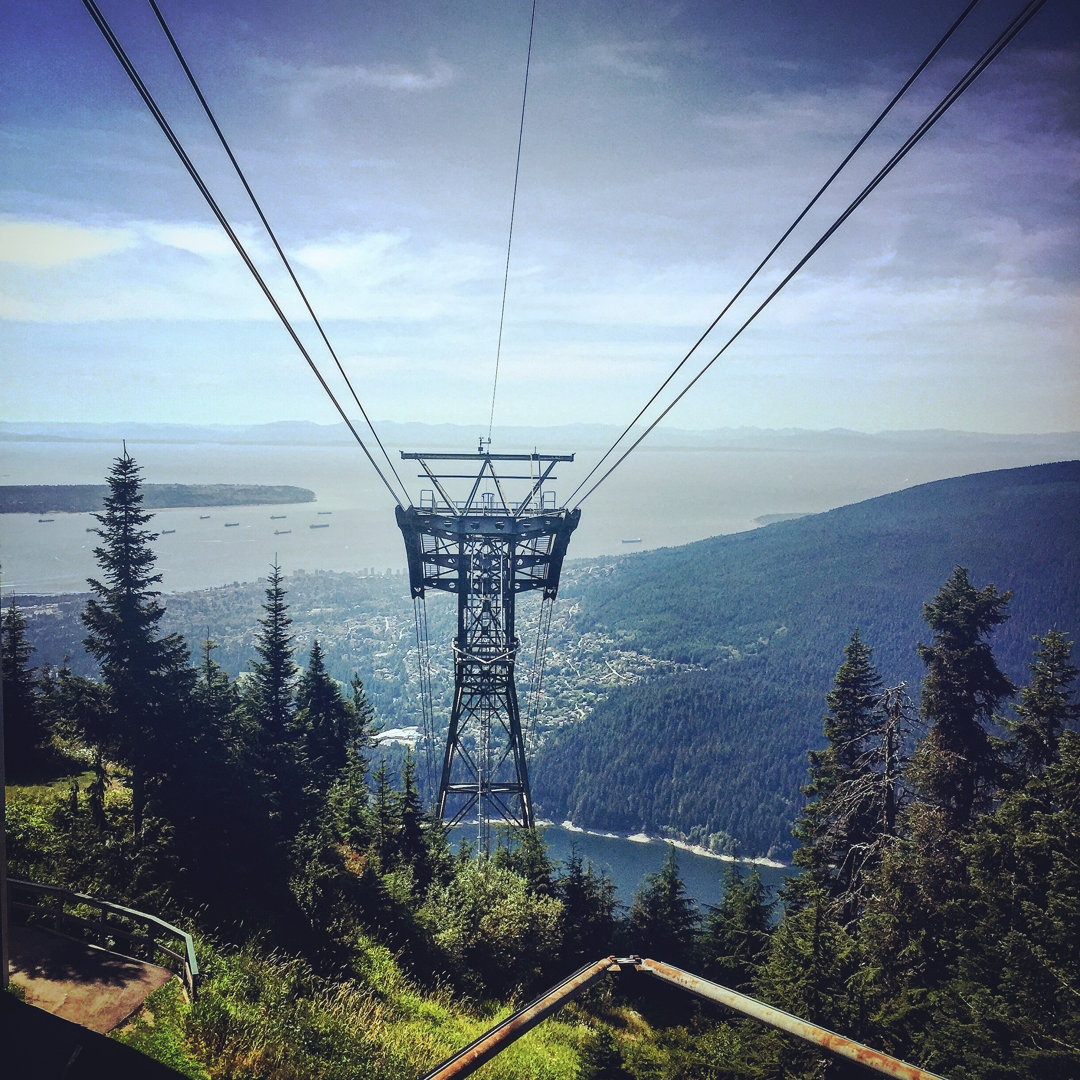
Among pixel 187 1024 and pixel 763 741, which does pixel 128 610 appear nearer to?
pixel 187 1024

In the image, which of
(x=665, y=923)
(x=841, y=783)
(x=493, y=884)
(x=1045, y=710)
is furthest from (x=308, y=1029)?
(x=665, y=923)

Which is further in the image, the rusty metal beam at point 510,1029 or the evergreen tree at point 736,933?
the evergreen tree at point 736,933

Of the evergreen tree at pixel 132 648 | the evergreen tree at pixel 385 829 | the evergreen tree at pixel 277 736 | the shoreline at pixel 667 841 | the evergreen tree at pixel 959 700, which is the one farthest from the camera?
the shoreline at pixel 667 841

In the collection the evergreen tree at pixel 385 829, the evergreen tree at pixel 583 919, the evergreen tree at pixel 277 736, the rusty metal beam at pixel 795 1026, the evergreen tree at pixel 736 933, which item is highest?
the rusty metal beam at pixel 795 1026

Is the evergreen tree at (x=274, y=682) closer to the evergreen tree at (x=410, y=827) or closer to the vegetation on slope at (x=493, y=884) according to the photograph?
the vegetation on slope at (x=493, y=884)

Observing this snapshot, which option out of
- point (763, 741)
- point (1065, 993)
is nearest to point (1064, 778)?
point (1065, 993)

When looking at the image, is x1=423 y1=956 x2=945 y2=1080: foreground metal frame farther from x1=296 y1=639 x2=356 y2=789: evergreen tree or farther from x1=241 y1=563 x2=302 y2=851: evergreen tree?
x1=296 y1=639 x2=356 y2=789: evergreen tree

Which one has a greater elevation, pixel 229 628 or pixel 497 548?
pixel 497 548

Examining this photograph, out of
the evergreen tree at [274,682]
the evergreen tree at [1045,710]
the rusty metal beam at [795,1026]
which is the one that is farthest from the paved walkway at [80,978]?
the evergreen tree at [1045,710]
